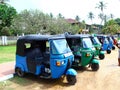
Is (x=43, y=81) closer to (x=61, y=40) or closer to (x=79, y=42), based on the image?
(x=61, y=40)

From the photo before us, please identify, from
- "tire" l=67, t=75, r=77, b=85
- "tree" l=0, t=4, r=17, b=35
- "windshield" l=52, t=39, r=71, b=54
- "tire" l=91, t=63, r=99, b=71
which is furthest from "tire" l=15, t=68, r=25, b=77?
"tree" l=0, t=4, r=17, b=35

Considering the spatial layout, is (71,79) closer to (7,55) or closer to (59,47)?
(59,47)

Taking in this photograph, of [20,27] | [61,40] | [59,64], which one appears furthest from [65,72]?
[20,27]

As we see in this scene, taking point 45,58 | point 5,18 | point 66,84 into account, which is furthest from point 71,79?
point 5,18

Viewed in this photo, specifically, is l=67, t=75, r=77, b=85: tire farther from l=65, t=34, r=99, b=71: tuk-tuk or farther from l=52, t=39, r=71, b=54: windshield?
l=65, t=34, r=99, b=71: tuk-tuk

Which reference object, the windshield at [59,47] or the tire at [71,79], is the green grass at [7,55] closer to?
the windshield at [59,47]

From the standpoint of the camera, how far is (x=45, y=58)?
10.4 meters

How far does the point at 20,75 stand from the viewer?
10648mm

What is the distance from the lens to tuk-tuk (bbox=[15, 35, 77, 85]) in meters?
9.27

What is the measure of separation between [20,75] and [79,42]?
3.76m

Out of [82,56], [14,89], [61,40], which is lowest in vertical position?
[14,89]

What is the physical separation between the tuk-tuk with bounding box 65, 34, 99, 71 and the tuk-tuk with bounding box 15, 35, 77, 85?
6.03 ft

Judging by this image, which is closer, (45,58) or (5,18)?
(45,58)

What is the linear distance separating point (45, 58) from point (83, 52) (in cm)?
240
